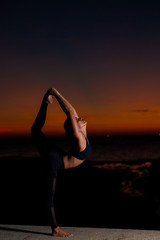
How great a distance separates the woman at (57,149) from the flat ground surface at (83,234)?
202mm

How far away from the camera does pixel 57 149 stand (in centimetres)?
372

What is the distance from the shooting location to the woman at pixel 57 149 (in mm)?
3420

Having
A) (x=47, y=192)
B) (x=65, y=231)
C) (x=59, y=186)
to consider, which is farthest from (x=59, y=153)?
(x=59, y=186)

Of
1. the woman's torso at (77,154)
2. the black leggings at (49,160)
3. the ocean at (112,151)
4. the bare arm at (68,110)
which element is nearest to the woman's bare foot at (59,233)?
the black leggings at (49,160)

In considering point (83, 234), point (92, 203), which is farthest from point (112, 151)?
point (83, 234)

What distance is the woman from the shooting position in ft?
11.2

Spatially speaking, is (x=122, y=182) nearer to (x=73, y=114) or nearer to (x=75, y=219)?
(x=75, y=219)

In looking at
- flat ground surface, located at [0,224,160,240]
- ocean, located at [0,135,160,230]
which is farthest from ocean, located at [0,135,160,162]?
flat ground surface, located at [0,224,160,240]

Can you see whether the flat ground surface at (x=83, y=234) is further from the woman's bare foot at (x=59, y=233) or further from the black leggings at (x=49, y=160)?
the black leggings at (x=49, y=160)

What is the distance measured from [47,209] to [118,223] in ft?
11.2

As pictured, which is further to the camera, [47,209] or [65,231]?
[65,231]

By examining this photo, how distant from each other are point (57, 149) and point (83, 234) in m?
1.17

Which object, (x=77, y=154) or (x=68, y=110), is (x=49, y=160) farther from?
(x=68, y=110)

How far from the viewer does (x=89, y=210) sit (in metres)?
7.73
